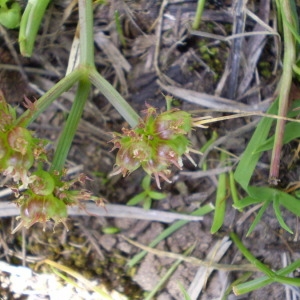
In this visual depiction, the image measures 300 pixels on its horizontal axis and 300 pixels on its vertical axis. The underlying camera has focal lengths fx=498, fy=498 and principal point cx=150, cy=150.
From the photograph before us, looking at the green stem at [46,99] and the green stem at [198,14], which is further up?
the green stem at [198,14]

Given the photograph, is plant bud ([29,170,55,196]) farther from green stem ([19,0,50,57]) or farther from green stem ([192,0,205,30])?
green stem ([192,0,205,30])

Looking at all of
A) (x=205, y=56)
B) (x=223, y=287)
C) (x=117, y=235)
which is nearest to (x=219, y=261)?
(x=223, y=287)

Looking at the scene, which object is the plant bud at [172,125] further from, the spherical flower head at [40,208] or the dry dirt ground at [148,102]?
the dry dirt ground at [148,102]

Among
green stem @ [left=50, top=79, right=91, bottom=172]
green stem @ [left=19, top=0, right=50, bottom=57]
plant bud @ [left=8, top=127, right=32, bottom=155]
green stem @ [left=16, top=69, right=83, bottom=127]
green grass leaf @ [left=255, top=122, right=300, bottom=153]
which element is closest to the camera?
plant bud @ [left=8, top=127, right=32, bottom=155]

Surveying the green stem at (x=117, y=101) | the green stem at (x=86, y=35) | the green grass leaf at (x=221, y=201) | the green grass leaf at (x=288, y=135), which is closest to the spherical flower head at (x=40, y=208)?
the green stem at (x=117, y=101)

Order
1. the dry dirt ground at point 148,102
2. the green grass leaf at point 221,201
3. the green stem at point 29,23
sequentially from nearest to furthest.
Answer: the green stem at point 29,23 → the green grass leaf at point 221,201 → the dry dirt ground at point 148,102

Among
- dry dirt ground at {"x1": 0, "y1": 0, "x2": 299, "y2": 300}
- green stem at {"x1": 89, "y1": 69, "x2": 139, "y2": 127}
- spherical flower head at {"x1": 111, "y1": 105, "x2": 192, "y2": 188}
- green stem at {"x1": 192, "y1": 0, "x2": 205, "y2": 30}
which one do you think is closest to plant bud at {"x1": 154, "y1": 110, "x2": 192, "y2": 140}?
spherical flower head at {"x1": 111, "y1": 105, "x2": 192, "y2": 188}
